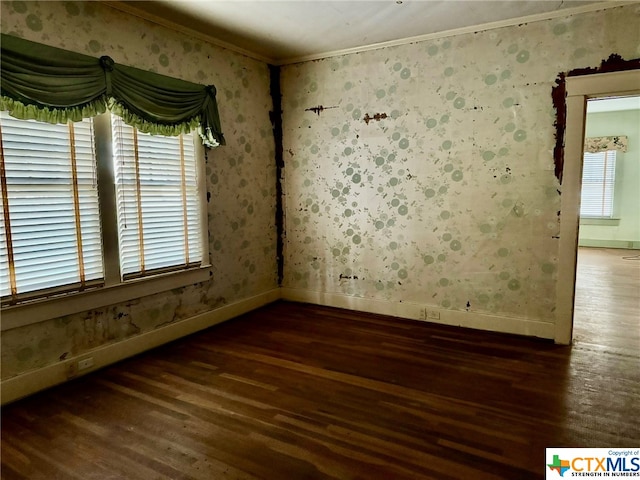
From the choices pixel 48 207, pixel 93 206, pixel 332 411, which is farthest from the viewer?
pixel 93 206

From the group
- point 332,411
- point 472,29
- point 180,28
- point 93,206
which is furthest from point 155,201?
point 472,29

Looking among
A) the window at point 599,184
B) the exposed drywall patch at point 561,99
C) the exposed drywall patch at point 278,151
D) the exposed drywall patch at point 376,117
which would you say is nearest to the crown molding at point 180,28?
the exposed drywall patch at point 278,151

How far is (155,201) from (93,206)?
518 millimetres

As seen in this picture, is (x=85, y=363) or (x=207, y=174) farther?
(x=207, y=174)

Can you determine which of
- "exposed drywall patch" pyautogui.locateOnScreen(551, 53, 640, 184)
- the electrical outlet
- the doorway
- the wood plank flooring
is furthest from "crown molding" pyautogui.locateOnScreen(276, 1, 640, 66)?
the doorway

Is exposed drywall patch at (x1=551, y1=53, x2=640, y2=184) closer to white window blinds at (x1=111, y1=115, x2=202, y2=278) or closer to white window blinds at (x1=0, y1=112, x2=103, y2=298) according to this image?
white window blinds at (x1=111, y1=115, x2=202, y2=278)

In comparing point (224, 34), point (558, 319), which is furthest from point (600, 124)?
point (224, 34)

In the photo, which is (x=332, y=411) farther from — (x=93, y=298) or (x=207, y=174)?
(x=207, y=174)

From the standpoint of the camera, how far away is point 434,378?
9.45 ft

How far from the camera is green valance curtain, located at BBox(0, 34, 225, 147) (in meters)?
2.43

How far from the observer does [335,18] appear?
11.1ft

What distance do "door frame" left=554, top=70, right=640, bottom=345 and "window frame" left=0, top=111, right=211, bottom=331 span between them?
337 cm

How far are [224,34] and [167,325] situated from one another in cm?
270

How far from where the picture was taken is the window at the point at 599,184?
8422mm
